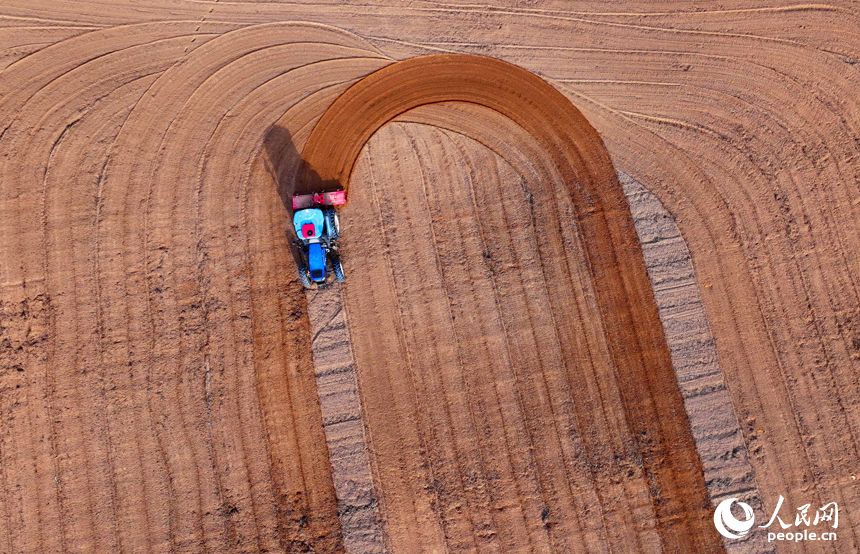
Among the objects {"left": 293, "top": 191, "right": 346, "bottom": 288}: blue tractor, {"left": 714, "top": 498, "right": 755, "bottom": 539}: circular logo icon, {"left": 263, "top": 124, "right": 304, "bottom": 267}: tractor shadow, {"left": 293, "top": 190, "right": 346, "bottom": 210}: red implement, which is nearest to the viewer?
{"left": 293, "top": 191, "right": 346, "bottom": 288}: blue tractor

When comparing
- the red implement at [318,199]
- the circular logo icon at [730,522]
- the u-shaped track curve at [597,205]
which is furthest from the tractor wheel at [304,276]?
the circular logo icon at [730,522]

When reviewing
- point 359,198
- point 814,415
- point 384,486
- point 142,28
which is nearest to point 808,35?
point 814,415

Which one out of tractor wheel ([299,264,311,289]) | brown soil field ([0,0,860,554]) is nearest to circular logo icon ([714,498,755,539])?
brown soil field ([0,0,860,554])

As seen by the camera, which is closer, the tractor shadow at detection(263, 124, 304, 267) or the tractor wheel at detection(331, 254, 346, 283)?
the tractor wheel at detection(331, 254, 346, 283)

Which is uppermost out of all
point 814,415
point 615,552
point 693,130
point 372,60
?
point 372,60

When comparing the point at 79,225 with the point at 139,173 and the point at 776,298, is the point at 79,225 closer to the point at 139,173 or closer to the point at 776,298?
the point at 139,173

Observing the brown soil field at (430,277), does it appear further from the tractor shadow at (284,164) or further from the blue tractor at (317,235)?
the blue tractor at (317,235)

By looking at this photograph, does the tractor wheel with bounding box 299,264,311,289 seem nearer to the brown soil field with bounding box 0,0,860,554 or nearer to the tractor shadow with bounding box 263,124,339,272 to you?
the brown soil field with bounding box 0,0,860,554

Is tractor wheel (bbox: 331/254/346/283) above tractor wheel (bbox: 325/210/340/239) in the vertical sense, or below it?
below
